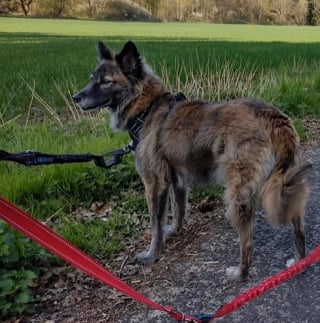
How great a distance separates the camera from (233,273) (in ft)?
10.7

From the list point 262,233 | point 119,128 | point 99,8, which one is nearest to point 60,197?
point 119,128

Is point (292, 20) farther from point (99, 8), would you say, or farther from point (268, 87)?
point (268, 87)

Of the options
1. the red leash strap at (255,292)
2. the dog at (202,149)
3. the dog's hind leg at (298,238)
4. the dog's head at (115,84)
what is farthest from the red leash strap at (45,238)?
the dog's head at (115,84)

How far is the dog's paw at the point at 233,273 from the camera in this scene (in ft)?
10.6

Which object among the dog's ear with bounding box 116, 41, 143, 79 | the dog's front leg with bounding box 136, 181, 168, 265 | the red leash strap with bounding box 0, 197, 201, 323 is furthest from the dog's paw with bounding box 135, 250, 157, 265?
the red leash strap with bounding box 0, 197, 201, 323

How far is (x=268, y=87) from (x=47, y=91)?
15.4 ft

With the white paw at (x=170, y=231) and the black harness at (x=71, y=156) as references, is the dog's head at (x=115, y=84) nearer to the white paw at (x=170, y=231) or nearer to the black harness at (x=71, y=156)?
the black harness at (x=71, y=156)

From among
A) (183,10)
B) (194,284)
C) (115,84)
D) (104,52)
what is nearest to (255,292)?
(194,284)

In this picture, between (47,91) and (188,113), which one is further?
(47,91)

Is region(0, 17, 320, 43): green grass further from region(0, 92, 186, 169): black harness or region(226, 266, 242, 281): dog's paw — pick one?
region(226, 266, 242, 281): dog's paw

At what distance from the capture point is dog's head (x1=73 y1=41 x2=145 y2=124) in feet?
12.8

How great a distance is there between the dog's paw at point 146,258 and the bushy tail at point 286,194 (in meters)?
1.08

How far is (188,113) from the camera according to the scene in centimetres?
353

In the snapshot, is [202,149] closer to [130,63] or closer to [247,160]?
[247,160]
